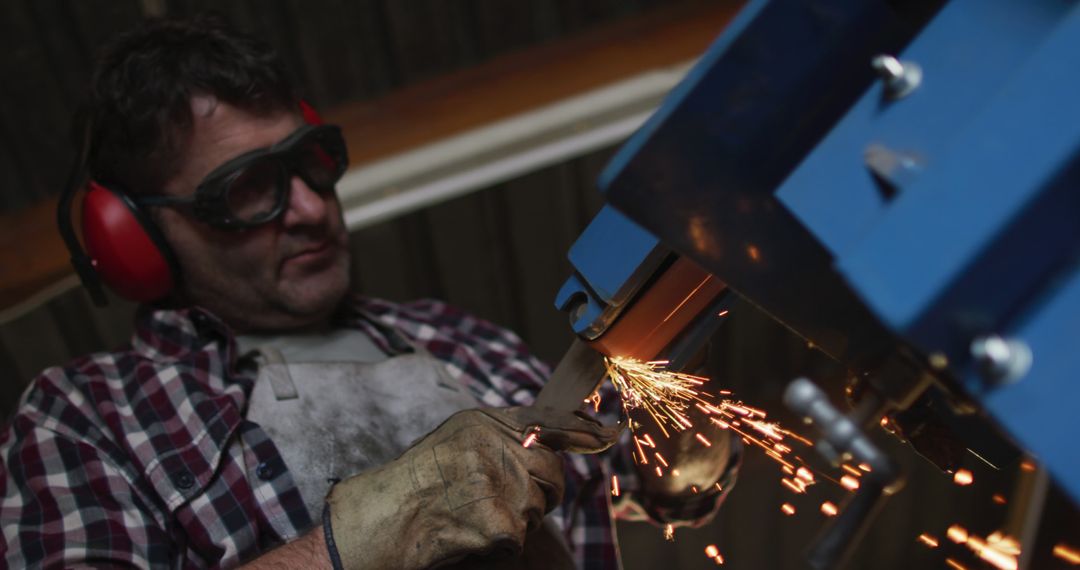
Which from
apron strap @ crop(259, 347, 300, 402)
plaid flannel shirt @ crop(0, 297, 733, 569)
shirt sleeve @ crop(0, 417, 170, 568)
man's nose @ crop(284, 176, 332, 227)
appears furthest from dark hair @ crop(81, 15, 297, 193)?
shirt sleeve @ crop(0, 417, 170, 568)

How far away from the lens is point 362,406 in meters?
1.56

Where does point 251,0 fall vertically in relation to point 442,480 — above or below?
above

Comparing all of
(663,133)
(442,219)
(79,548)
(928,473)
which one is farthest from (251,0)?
(928,473)

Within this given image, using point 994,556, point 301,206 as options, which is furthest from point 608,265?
point 994,556

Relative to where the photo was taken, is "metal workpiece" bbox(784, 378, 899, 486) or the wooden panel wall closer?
"metal workpiece" bbox(784, 378, 899, 486)

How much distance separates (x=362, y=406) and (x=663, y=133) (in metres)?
0.98

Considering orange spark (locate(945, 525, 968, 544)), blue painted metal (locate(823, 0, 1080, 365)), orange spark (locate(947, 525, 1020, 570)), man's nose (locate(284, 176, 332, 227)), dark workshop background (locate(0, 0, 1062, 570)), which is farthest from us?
orange spark (locate(945, 525, 968, 544))

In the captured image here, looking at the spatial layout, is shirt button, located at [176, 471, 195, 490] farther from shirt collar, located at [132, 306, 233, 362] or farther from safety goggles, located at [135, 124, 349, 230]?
safety goggles, located at [135, 124, 349, 230]

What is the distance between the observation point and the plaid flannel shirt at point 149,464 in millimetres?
1279

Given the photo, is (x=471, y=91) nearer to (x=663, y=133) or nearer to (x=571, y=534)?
(x=571, y=534)

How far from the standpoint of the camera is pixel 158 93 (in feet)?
5.21

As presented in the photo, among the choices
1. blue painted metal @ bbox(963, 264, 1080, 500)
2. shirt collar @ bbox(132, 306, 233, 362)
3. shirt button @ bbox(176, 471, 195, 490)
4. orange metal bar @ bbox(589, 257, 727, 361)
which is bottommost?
shirt button @ bbox(176, 471, 195, 490)

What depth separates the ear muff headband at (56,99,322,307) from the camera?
1.55 meters

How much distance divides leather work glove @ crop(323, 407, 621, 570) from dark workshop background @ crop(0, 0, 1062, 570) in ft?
2.98
